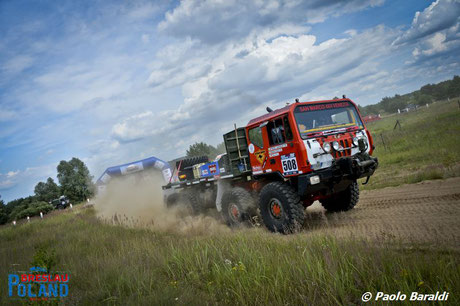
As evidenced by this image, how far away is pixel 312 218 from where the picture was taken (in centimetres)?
798

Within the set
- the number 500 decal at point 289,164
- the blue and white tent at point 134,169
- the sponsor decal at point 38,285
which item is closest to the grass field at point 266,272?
the sponsor decal at point 38,285

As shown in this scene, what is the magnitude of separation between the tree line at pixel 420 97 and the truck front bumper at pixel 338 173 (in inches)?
2884

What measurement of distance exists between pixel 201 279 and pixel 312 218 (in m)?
4.59

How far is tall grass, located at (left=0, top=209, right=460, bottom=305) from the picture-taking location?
2971mm

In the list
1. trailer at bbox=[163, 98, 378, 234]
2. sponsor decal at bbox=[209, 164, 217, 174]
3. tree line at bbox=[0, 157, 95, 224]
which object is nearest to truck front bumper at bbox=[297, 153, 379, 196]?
trailer at bbox=[163, 98, 378, 234]

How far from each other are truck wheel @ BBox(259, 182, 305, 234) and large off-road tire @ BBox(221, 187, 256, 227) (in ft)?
2.74

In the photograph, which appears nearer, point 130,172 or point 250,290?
point 250,290

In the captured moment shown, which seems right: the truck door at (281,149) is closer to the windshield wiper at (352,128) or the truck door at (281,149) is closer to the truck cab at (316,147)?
the truck cab at (316,147)

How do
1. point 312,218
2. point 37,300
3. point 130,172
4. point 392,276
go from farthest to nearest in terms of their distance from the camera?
point 130,172 < point 312,218 < point 37,300 < point 392,276

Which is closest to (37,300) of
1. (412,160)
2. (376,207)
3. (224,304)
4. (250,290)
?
(224,304)

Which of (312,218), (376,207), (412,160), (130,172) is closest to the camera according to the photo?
(376,207)

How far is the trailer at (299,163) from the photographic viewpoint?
630 centimetres

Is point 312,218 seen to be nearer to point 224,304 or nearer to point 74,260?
point 224,304

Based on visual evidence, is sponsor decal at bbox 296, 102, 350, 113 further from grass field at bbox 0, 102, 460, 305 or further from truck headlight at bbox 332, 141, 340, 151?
grass field at bbox 0, 102, 460, 305
